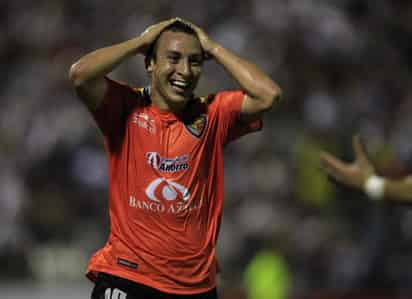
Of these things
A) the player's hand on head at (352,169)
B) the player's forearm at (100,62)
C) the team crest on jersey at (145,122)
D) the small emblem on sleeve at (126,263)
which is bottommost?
the small emblem on sleeve at (126,263)

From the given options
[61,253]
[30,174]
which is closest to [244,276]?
[61,253]

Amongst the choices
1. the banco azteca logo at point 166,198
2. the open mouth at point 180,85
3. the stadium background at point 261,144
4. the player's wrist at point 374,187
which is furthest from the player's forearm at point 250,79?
the stadium background at point 261,144

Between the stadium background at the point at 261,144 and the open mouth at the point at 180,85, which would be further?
the stadium background at the point at 261,144

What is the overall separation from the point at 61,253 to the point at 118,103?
221 inches

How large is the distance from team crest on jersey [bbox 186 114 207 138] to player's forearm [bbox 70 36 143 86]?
0.50 m

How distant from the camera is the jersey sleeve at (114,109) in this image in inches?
196

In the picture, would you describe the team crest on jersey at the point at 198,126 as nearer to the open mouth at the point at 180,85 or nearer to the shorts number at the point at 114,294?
the open mouth at the point at 180,85

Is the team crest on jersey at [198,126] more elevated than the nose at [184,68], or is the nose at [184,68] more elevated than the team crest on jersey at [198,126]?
the nose at [184,68]

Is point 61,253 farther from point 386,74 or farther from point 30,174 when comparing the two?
point 386,74

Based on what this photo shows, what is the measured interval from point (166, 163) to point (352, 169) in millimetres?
1291

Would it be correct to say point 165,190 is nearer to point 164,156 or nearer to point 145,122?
point 164,156

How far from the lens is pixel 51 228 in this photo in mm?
10555

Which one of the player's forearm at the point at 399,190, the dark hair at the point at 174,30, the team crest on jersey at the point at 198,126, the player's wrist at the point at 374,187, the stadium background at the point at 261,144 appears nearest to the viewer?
the dark hair at the point at 174,30

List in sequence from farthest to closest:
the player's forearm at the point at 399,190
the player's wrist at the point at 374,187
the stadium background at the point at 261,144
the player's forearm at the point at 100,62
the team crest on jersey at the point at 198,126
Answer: the stadium background at the point at 261,144 → the player's wrist at the point at 374,187 → the player's forearm at the point at 399,190 → the team crest on jersey at the point at 198,126 → the player's forearm at the point at 100,62
